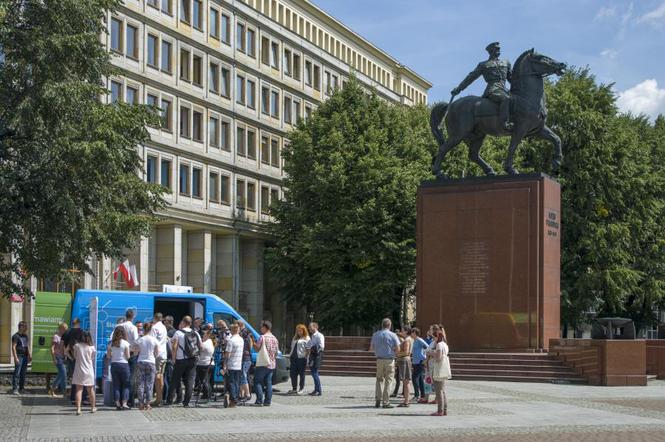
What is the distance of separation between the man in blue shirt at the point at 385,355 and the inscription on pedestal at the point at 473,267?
10.4 metres

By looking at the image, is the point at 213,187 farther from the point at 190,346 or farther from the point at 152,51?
the point at 190,346

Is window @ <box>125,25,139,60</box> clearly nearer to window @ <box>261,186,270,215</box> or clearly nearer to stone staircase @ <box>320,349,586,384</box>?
window @ <box>261,186,270,215</box>

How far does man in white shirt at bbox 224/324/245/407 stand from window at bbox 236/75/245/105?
44795mm

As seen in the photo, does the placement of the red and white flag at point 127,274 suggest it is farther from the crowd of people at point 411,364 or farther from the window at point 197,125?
the crowd of people at point 411,364

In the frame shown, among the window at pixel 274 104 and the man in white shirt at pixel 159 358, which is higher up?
the window at pixel 274 104

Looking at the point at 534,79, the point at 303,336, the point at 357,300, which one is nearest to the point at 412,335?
the point at 303,336

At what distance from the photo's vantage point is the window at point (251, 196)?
222 feet

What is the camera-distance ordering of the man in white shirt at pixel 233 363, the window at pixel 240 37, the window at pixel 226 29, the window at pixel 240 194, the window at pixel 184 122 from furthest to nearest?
the window at pixel 240 37, the window at pixel 240 194, the window at pixel 226 29, the window at pixel 184 122, the man in white shirt at pixel 233 363

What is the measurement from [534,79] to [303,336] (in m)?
12.2

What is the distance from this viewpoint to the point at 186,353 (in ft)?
74.5

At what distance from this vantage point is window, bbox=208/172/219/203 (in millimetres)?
63312

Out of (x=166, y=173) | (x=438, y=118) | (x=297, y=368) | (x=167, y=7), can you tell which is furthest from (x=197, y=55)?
(x=297, y=368)

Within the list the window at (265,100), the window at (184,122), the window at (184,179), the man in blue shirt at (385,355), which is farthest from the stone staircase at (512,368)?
the window at (265,100)

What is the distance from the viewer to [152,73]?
191ft
